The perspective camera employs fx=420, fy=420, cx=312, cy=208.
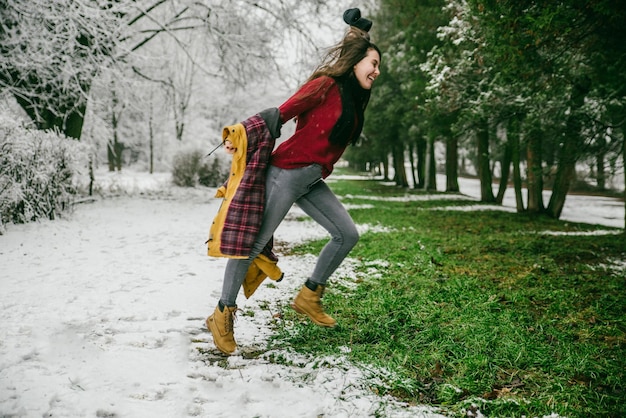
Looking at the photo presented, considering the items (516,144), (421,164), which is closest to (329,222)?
(516,144)

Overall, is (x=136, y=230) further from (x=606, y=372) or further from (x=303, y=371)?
(x=606, y=372)

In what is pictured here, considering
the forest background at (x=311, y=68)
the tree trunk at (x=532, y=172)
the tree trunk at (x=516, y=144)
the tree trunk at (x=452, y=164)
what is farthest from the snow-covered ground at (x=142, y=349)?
the tree trunk at (x=452, y=164)

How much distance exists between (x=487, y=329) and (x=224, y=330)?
197 centimetres

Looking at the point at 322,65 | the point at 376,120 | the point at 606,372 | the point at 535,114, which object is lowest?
the point at 606,372

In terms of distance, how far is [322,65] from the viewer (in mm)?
2842

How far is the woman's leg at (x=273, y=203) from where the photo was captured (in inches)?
106

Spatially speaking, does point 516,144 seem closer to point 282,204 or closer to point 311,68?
point 311,68

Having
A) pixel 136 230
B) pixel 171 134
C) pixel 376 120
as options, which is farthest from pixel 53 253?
pixel 171 134

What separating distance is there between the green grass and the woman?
58 cm

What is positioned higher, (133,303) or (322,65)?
(322,65)

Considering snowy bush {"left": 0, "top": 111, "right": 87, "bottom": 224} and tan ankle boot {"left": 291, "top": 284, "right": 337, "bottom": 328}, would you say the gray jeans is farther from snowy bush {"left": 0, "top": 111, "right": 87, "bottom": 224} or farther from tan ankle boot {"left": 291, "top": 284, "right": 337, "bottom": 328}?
snowy bush {"left": 0, "top": 111, "right": 87, "bottom": 224}

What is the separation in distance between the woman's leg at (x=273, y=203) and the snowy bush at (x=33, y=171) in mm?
5272

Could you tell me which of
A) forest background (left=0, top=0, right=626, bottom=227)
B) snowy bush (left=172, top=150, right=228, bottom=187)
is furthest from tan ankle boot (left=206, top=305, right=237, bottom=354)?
snowy bush (left=172, top=150, right=228, bottom=187)

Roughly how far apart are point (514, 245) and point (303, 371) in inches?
229
